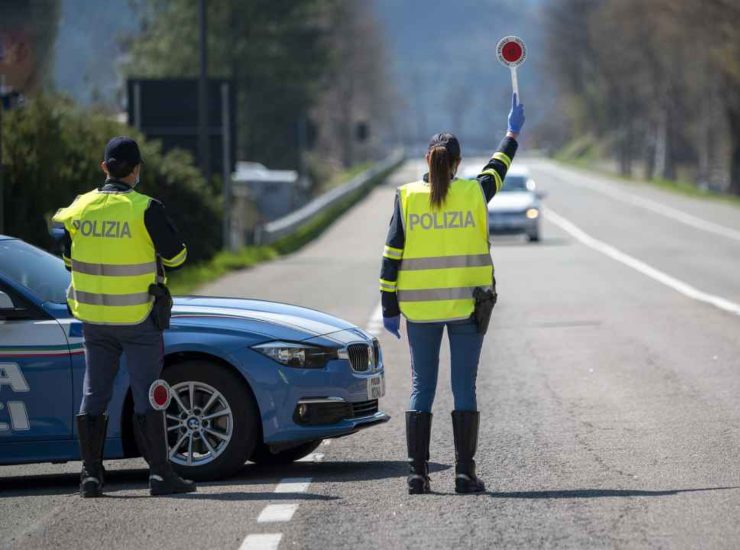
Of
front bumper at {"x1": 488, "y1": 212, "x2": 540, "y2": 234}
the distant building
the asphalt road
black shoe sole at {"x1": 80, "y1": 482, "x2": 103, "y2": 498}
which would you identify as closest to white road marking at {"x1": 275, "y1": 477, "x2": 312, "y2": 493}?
the asphalt road

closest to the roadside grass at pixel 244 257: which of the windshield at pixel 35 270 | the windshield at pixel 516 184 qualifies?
the windshield at pixel 516 184

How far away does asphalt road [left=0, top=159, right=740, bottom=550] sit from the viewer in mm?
7547

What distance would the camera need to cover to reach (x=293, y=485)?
9016 millimetres

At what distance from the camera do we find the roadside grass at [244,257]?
2794cm

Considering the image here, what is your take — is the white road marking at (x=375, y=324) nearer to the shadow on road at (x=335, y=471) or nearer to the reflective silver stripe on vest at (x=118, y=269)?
the shadow on road at (x=335, y=471)

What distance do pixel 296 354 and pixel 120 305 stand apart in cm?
104

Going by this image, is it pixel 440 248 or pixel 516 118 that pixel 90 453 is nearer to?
pixel 440 248

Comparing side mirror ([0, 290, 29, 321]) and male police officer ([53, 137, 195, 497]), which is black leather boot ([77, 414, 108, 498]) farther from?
side mirror ([0, 290, 29, 321])

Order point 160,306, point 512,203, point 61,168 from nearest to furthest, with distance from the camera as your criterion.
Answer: point 160,306 → point 61,168 → point 512,203

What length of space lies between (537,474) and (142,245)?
7.66 feet

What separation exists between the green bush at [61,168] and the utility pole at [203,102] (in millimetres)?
1425

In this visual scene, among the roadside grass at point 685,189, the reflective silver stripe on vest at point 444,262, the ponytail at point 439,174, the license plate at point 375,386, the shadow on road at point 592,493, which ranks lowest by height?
the roadside grass at point 685,189

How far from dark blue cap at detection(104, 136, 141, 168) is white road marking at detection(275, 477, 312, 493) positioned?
1.80 meters

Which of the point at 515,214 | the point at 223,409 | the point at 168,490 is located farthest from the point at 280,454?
the point at 515,214
